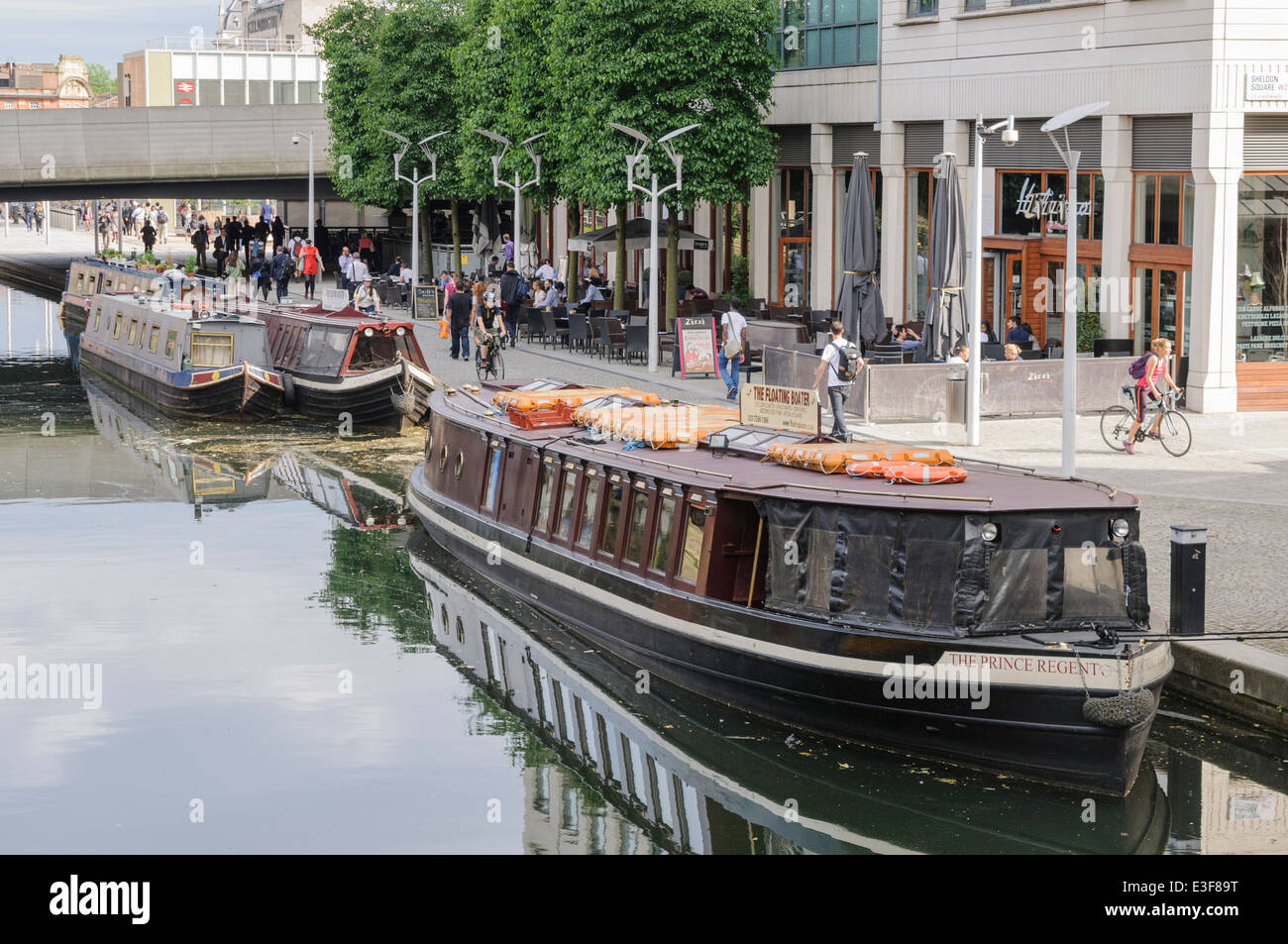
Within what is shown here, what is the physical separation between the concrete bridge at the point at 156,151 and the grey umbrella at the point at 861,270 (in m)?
42.4

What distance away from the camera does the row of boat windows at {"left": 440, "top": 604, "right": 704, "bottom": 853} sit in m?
14.6

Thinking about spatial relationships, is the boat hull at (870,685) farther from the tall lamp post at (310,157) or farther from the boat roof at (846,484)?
the tall lamp post at (310,157)

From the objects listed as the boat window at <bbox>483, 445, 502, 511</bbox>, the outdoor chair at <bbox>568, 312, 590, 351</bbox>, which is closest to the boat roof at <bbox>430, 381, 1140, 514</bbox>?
the boat window at <bbox>483, 445, 502, 511</bbox>

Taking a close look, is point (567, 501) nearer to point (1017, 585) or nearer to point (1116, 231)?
point (1017, 585)

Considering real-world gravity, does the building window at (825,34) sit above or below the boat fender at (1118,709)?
above

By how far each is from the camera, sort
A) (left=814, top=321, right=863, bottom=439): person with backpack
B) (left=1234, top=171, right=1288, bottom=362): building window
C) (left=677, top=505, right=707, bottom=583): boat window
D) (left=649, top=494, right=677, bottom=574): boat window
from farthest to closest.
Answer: (left=1234, top=171, right=1288, bottom=362): building window, (left=814, top=321, right=863, bottom=439): person with backpack, (left=649, top=494, right=677, bottom=574): boat window, (left=677, top=505, right=707, bottom=583): boat window

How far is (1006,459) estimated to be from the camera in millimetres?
25469

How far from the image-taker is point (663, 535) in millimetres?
17531

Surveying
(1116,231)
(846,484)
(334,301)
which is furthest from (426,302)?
(846,484)

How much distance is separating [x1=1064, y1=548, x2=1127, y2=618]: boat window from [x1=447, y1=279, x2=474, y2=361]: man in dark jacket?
92.1ft

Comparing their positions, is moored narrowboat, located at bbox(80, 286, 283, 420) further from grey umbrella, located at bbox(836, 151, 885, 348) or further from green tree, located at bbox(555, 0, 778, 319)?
grey umbrella, located at bbox(836, 151, 885, 348)

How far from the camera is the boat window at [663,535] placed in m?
17.4

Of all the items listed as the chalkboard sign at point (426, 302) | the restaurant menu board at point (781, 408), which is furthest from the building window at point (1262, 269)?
the chalkboard sign at point (426, 302)
